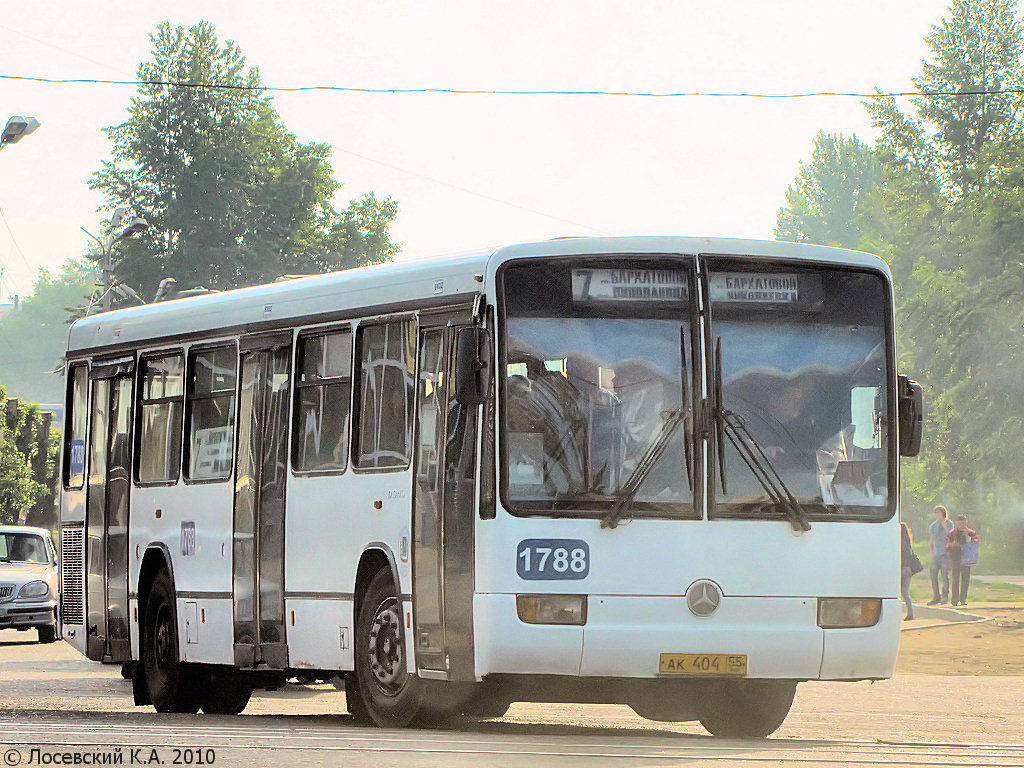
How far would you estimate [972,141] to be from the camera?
8200 centimetres

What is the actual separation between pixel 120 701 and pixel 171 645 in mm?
2995

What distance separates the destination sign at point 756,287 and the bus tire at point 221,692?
19.2 ft

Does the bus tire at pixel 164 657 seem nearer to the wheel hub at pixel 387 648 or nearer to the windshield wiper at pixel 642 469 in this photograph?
the wheel hub at pixel 387 648

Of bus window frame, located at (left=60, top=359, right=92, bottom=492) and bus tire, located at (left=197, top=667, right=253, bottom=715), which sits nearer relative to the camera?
bus tire, located at (left=197, top=667, right=253, bottom=715)

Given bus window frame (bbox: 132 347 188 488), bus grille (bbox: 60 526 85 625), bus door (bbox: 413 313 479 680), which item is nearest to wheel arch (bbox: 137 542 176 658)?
bus window frame (bbox: 132 347 188 488)

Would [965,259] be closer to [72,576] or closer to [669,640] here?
[72,576]

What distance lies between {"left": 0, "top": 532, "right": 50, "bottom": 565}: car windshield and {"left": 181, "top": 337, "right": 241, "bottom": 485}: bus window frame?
17.6 m

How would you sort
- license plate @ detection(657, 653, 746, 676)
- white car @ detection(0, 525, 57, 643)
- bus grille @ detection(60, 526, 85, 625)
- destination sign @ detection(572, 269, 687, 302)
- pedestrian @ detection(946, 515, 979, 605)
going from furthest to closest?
1. pedestrian @ detection(946, 515, 979, 605)
2. white car @ detection(0, 525, 57, 643)
3. bus grille @ detection(60, 526, 85, 625)
4. destination sign @ detection(572, 269, 687, 302)
5. license plate @ detection(657, 653, 746, 676)

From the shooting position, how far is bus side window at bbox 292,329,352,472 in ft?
45.6

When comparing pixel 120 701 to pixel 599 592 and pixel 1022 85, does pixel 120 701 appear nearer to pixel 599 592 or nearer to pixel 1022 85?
pixel 599 592

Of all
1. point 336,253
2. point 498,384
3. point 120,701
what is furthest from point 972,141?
point 498,384

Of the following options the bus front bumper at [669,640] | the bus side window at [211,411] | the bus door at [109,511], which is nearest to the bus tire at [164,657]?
the bus door at [109,511]

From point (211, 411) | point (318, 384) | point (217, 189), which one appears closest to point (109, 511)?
point (211, 411)

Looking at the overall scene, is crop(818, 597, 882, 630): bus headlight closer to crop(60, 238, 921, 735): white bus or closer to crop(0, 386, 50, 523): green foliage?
crop(60, 238, 921, 735): white bus
